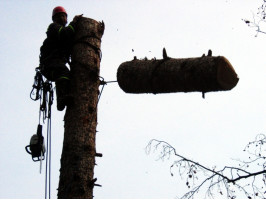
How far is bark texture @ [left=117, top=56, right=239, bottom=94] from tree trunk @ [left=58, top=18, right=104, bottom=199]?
36 cm

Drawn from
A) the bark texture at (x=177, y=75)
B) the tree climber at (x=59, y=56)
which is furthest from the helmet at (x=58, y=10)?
the bark texture at (x=177, y=75)

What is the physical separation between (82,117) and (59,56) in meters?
1.11

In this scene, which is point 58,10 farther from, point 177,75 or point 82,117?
point 177,75

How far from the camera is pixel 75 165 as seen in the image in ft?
13.3

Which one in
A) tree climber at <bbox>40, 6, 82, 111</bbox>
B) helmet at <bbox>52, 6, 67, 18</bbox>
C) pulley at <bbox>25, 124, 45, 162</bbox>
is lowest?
pulley at <bbox>25, 124, 45, 162</bbox>

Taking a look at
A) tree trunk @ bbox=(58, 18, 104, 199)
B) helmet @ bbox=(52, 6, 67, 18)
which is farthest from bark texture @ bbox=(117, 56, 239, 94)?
helmet @ bbox=(52, 6, 67, 18)

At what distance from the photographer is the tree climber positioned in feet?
15.1

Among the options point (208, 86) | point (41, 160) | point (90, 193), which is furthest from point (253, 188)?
point (41, 160)

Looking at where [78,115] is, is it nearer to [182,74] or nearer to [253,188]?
[182,74]

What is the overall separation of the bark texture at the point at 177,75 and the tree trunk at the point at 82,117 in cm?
36

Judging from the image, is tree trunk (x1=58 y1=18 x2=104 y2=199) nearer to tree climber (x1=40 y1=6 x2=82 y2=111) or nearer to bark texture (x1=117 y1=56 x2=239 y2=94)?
tree climber (x1=40 y1=6 x2=82 y2=111)

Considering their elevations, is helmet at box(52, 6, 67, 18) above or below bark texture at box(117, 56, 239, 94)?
above

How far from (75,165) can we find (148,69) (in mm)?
1247

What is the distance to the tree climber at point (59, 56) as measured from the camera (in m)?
4.61
